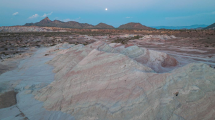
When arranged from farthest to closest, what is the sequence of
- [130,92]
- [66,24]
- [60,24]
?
[60,24] < [66,24] < [130,92]

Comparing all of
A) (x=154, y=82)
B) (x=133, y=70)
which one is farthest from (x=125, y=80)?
(x=154, y=82)

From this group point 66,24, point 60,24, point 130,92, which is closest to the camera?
point 130,92

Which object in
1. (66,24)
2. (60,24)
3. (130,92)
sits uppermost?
(60,24)

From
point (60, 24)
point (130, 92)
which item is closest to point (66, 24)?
point (60, 24)

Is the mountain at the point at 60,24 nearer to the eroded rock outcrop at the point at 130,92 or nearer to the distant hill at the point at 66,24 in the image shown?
the distant hill at the point at 66,24

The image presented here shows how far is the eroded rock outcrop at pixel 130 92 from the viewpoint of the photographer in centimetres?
363

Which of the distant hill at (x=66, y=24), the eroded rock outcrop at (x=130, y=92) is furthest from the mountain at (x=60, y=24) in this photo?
the eroded rock outcrop at (x=130, y=92)

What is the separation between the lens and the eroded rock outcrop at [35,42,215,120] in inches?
143

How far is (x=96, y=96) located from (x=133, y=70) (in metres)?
1.65

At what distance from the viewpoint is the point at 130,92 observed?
14.2 ft

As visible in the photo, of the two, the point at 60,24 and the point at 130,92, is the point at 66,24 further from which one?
the point at 130,92

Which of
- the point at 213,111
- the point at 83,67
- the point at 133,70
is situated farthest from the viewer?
the point at 83,67

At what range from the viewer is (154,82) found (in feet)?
14.2

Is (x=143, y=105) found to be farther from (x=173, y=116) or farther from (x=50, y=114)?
(x=50, y=114)
